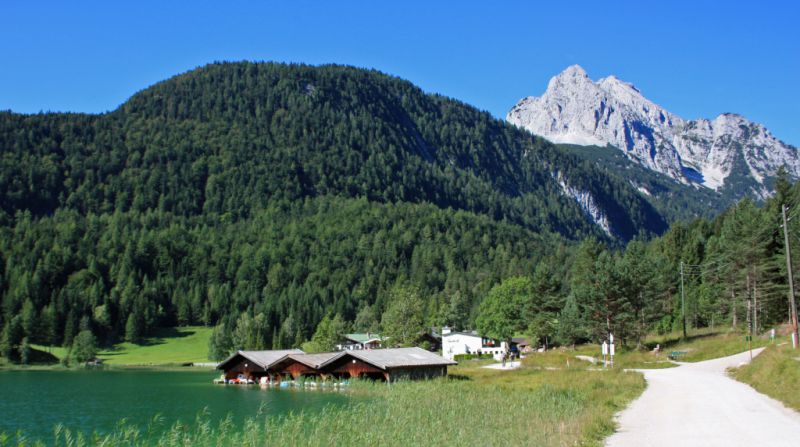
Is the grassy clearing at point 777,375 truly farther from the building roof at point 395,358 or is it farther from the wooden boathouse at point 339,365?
the wooden boathouse at point 339,365

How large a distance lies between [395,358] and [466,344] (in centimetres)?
5192

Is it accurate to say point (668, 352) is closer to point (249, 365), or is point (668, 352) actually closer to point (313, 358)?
point (313, 358)

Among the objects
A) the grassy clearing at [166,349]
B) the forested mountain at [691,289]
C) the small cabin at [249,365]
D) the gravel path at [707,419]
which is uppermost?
the forested mountain at [691,289]

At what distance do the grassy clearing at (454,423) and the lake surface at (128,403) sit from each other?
3511 mm

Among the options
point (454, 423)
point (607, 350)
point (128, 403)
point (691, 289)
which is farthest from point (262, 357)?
point (691, 289)

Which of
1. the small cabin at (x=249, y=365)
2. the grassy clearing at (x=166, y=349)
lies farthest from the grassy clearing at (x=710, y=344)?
the grassy clearing at (x=166, y=349)

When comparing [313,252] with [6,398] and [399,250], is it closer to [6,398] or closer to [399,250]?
[399,250]

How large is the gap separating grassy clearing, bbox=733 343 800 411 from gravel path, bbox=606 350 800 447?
0.46m

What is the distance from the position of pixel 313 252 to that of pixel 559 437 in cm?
16582

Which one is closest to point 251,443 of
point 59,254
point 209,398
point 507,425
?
point 507,425

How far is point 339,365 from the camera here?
5881 cm

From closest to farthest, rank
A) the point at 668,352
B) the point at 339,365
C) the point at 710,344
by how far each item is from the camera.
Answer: the point at 339,365
the point at 710,344
the point at 668,352

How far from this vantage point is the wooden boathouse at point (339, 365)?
182 feet

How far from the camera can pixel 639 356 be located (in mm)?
60438
